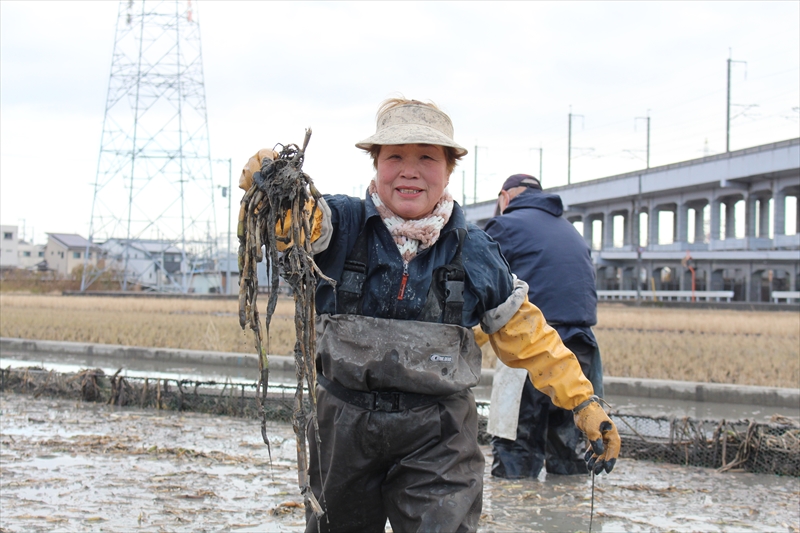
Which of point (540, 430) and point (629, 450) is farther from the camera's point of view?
point (629, 450)

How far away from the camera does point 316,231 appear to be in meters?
2.74

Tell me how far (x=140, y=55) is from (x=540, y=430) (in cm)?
3854

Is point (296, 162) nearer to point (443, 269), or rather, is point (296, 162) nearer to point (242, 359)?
point (443, 269)

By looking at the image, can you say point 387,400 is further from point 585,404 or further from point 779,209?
point 779,209

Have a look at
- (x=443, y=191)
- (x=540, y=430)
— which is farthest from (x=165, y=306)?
(x=443, y=191)

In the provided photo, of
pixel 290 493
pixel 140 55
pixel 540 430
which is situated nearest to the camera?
pixel 290 493

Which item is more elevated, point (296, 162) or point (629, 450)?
point (296, 162)

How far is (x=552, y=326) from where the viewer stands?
546 centimetres

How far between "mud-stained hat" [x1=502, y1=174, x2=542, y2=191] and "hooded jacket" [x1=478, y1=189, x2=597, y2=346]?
0.36 ft

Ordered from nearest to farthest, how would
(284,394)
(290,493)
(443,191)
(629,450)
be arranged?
(443,191)
(290,493)
(629,450)
(284,394)

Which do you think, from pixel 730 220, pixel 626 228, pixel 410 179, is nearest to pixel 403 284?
pixel 410 179

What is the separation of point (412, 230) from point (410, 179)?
19cm

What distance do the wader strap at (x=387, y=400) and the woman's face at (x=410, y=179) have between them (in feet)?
2.03

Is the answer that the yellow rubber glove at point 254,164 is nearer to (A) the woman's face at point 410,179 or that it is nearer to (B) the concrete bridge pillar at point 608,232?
(A) the woman's face at point 410,179
